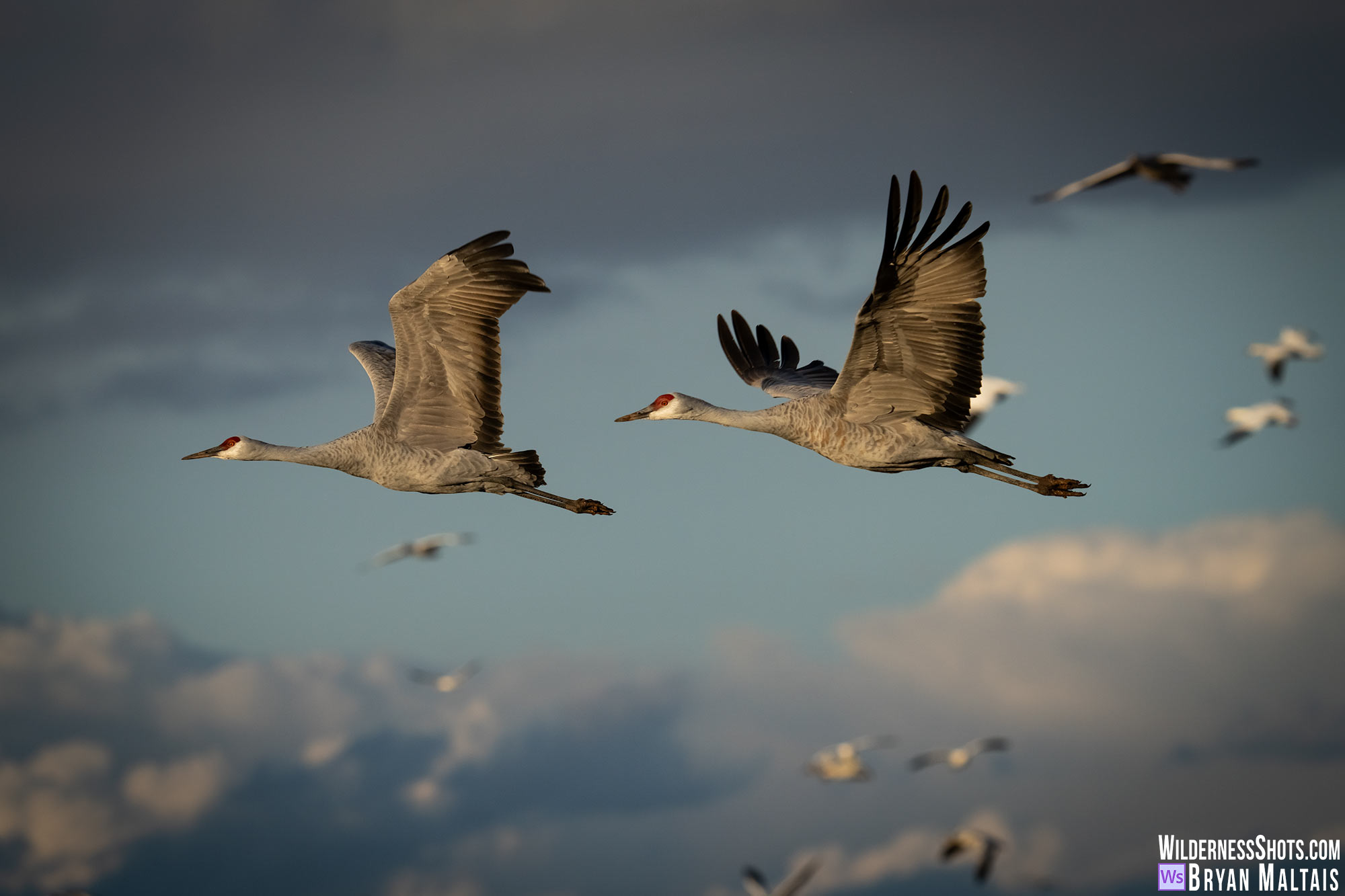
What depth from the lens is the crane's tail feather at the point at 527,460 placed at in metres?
21.0

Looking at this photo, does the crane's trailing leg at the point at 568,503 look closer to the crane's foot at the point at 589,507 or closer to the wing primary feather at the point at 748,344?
the crane's foot at the point at 589,507

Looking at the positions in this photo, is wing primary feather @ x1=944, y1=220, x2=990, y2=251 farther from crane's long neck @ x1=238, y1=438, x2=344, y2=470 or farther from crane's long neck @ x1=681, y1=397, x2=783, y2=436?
crane's long neck @ x1=238, y1=438, x2=344, y2=470

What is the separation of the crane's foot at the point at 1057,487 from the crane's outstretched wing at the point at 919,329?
1.35 m

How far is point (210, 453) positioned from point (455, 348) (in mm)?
4332

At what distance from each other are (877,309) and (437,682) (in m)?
9.36

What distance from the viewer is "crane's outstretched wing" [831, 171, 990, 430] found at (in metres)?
18.0

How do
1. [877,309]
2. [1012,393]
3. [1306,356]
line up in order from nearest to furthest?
[877,309]
[1012,393]
[1306,356]

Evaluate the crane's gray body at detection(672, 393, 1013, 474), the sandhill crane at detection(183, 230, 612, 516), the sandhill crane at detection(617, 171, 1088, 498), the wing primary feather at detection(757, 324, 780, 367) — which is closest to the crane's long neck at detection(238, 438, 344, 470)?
the sandhill crane at detection(183, 230, 612, 516)

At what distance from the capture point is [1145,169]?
1703cm

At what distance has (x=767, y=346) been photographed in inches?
976

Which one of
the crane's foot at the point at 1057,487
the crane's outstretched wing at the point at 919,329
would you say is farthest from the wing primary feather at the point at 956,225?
the crane's foot at the point at 1057,487

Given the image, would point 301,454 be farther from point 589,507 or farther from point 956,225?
point 956,225

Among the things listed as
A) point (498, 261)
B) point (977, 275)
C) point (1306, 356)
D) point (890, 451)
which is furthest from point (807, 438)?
point (1306, 356)

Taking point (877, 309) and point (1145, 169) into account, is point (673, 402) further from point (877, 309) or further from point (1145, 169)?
point (1145, 169)
